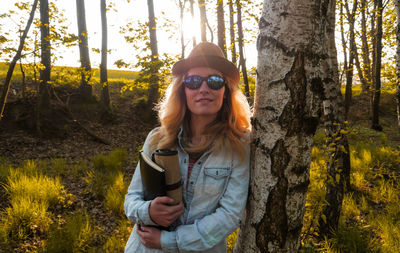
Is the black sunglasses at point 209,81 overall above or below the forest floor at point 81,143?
above

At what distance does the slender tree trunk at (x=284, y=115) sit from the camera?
116 centimetres

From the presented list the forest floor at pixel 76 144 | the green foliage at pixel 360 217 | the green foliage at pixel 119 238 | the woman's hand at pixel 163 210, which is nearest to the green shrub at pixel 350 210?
the green foliage at pixel 360 217

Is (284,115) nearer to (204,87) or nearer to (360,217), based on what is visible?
(204,87)

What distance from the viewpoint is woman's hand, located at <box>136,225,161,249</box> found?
146 cm

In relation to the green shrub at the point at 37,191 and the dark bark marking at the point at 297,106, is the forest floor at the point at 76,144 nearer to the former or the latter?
the green shrub at the point at 37,191

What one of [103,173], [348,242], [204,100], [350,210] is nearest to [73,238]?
[204,100]

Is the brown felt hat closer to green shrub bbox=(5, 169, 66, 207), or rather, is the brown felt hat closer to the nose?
the nose

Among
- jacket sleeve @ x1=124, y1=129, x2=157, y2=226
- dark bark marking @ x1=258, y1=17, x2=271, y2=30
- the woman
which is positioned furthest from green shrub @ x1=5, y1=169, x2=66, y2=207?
dark bark marking @ x1=258, y1=17, x2=271, y2=30

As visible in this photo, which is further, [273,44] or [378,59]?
[378,59]

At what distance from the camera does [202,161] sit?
161 centimetres

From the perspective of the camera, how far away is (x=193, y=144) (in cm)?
175

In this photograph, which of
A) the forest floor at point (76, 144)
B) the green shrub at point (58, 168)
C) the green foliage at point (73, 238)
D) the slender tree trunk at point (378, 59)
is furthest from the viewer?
the slender tree trunk at point (378, 59)

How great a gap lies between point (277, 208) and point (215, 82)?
37.7 inches

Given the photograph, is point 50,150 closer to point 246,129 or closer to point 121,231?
point 121,231
